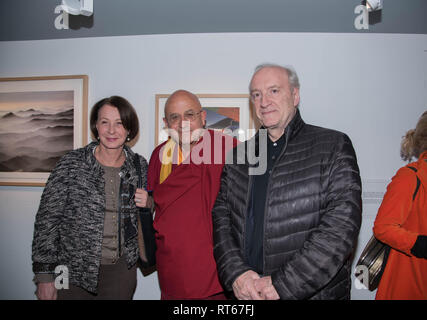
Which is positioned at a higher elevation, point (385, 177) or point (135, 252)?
point (385, 177)

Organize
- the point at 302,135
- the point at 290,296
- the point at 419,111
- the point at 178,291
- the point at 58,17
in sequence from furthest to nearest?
the point at 419,111
the point at 58,17
the point at 178,291
the point at 302,135
the point at 290,296

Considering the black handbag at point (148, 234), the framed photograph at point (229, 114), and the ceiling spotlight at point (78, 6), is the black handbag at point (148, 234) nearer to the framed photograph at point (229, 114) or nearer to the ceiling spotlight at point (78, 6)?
the framed photograph at point (229, 114)

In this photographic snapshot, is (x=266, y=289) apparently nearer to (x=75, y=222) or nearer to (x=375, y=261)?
(x=375, y=261)

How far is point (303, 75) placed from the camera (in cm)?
199

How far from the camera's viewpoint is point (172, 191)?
1374 millimetres

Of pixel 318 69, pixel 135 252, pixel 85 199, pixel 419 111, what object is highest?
pixel 318 69

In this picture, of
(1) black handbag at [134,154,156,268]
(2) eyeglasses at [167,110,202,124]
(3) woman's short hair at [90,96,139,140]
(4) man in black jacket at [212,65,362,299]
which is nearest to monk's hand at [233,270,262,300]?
(4) man in black jacket at [212,65,362,299]

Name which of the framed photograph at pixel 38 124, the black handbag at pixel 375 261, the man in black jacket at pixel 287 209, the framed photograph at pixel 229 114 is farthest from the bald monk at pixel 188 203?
the framed photograph at pixel 38 124

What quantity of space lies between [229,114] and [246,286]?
1280mm

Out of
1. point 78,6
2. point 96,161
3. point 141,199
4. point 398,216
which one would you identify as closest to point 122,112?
point 96,161

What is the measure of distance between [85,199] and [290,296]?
1126 millimetres

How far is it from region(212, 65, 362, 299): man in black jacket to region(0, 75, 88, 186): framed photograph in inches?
58.9

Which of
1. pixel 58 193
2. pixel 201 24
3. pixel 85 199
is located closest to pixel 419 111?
pixel 201 24
